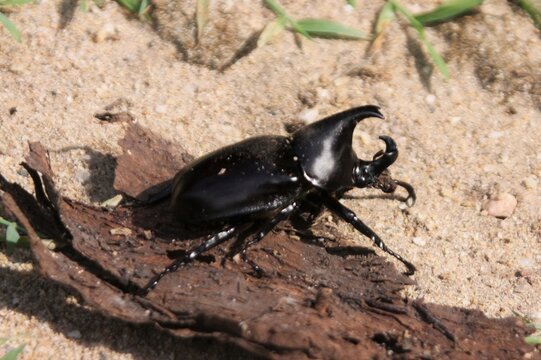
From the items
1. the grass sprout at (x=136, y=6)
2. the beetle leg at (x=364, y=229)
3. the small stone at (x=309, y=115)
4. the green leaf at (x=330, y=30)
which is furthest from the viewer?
the grass sprout at (x=136, y=6)

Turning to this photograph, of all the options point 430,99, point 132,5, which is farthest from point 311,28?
point 132,5

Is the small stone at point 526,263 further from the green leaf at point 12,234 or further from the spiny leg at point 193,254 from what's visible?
the green leaf at point 12,234

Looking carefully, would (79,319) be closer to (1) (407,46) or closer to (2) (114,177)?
(2) (114,177)

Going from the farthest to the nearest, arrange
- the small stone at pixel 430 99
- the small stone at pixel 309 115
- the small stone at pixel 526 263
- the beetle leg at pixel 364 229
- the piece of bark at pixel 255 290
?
1. the small stone at pixel 430 99
2. the small stone at pixel 309 115
3. the small stone at pixel 526 263
4. the beetle leg at pixel 364 229
5. the piece of bark at pixel 255 290

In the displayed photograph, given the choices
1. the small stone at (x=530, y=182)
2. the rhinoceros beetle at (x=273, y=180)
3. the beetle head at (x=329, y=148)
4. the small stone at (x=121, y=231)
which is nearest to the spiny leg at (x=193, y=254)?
the rhinoceros beetle at (x=273, y=180)

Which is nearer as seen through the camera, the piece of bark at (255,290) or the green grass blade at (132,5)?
the piece of bark at (255,290)

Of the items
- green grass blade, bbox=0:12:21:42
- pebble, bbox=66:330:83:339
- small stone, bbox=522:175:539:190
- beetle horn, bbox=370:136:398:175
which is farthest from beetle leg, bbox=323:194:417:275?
green grass blade, bbox=0:12:21:42

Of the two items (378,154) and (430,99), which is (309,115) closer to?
(378,154)
